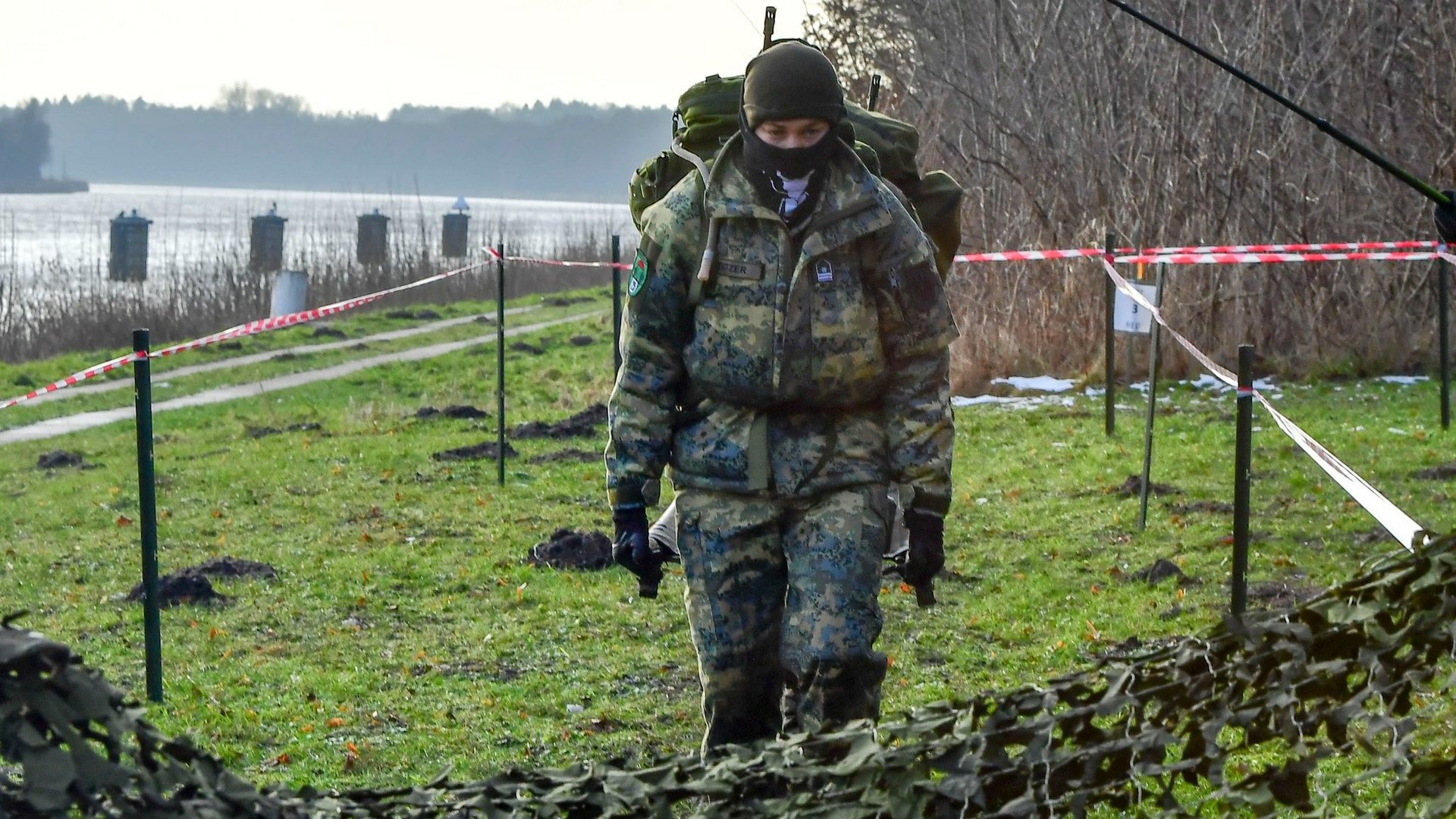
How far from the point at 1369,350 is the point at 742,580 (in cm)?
1192

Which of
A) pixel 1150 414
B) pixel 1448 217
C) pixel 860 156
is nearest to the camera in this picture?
pixel 1448 217

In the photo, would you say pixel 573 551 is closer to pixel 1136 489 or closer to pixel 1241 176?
pixel 1136 489

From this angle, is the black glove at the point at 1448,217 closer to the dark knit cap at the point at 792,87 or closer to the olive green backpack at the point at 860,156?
the olive green backpack at the point at 860,156

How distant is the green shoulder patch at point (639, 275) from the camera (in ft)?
13.4

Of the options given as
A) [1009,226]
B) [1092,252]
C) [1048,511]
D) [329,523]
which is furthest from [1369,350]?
[329,523]

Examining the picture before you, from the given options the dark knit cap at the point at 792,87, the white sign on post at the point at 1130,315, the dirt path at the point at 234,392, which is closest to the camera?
the dark knit cap at the point at 792,87

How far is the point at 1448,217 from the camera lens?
3760 millimetres

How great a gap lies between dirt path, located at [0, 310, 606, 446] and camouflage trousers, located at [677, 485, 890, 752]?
1177 centimetres

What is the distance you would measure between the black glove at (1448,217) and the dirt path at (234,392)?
42.7 feet

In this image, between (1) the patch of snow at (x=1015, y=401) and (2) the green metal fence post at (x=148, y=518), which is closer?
(2) the green metal fence post at (x=148, y=518)

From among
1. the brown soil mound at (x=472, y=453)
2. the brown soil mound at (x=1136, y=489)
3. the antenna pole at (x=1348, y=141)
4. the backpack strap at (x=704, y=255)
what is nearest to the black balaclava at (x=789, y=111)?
the backpack strap at (x=704, y=255)

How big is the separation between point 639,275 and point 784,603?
899 millimetres

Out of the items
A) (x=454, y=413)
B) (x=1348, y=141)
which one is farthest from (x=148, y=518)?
(x=454, y=413)

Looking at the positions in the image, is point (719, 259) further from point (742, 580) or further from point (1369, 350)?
point (1369, 350)
